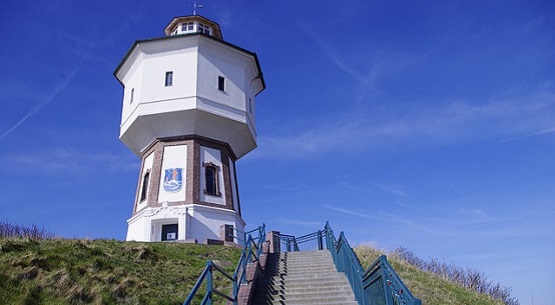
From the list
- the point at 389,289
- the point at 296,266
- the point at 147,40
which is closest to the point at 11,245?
the point at 296,266

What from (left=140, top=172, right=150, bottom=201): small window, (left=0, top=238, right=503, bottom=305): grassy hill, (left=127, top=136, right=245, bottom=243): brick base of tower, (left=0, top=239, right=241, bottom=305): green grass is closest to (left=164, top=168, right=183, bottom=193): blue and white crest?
(left=127, top=136, right=245, bottom=243): brick base of tower

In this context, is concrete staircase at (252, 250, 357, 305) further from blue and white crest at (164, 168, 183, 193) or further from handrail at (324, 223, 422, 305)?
blue and white crest at (164, 168, 183, 193)

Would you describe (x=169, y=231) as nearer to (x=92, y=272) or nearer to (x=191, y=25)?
(x=92, y=272)

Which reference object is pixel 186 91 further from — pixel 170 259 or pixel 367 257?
pixel 367 257

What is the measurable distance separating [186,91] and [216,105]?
1619 mm

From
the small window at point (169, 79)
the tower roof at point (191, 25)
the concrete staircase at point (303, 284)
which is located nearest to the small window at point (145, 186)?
the small window at point (169, 79)

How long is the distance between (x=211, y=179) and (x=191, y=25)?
404 inches

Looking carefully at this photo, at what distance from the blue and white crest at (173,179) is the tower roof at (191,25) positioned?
30.8 ft

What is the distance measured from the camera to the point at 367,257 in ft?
66.5

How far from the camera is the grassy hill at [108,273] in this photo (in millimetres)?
10477

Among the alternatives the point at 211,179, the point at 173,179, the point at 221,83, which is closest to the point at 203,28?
the point at 221,83

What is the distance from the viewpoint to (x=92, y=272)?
11992 mm

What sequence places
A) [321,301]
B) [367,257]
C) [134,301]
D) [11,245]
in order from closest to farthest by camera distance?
1. [321,301]
2. [134,301]
3. [11,245]
4. [367,257]

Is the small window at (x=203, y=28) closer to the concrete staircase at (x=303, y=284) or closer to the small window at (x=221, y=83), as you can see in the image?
the small window at (x=221, y=83)
